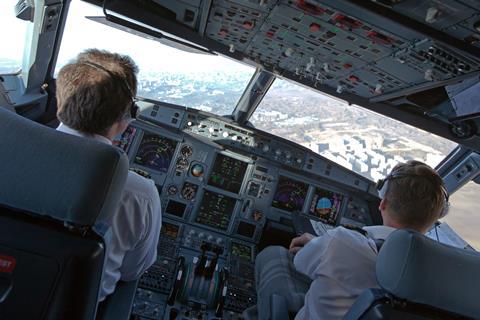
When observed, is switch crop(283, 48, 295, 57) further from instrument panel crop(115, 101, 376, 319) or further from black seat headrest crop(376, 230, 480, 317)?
black seat headrest crop(376, 230, 480, 317)

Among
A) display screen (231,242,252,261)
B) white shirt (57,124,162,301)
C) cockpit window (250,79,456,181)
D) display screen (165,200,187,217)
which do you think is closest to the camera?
white shirt (57,124,162,301)

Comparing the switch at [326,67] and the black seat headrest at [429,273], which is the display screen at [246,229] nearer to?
the switch at [326,67]

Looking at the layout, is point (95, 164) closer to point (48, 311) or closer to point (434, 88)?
point (48, 311)

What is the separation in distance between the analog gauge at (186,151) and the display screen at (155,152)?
3.1 inches

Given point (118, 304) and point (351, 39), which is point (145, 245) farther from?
point (351, 39)

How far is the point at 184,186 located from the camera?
390 centimetres

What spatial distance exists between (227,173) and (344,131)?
115 cm

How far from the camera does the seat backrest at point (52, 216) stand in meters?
0.96

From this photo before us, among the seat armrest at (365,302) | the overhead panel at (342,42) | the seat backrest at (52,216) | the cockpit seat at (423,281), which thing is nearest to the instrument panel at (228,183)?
the overhead panel at (342,42)

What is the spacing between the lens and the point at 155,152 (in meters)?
3.86

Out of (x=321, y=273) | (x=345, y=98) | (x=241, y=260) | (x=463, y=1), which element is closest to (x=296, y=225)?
(x=241, y=260)

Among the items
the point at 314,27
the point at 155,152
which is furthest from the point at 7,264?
the point at 155,152

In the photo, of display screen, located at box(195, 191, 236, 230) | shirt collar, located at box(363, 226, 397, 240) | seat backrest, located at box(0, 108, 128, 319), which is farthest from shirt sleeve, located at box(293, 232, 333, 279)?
display screen, located at box(195, 191, 236, 230)

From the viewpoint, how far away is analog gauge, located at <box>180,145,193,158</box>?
153 inches
